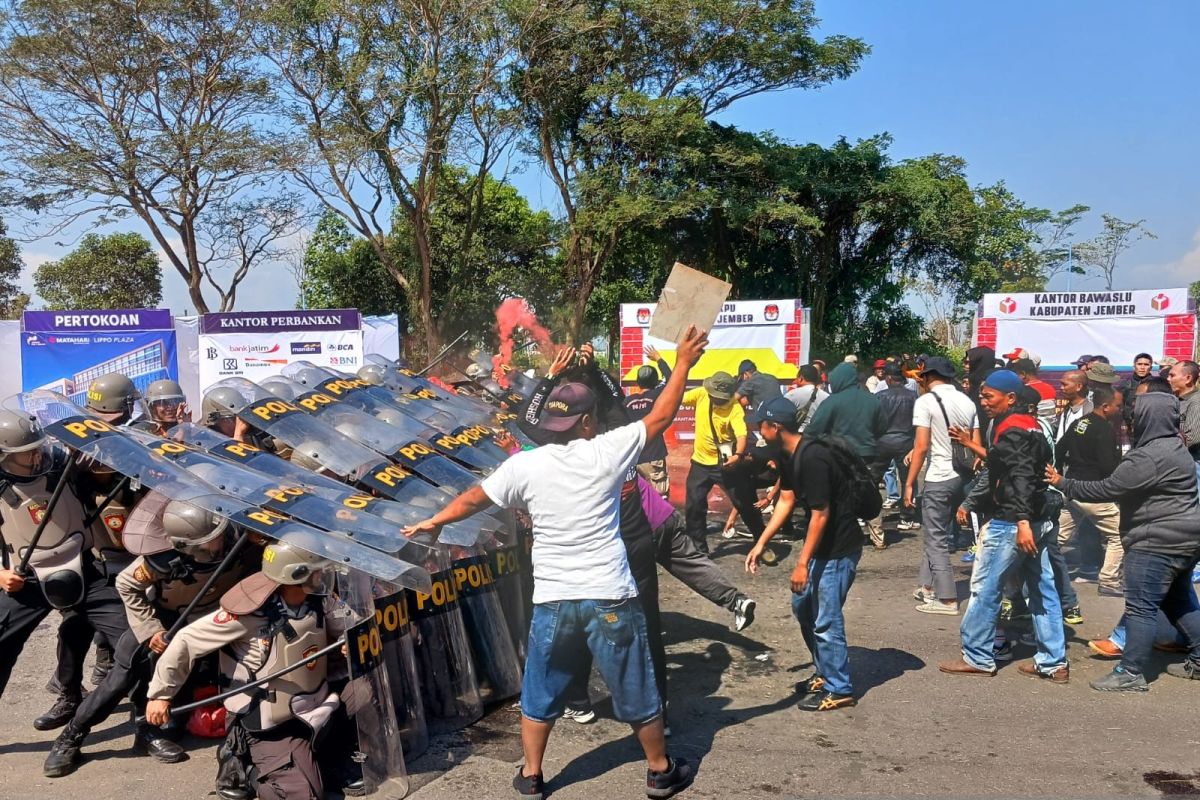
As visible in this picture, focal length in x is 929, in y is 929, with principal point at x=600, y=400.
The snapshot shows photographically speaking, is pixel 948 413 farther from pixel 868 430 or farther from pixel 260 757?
pixel 260 757

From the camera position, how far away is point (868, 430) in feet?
28.1

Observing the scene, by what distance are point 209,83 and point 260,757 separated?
2282 cm

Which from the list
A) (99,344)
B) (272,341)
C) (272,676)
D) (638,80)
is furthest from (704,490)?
(638,80)

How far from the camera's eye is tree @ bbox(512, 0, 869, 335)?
2209 centimetres

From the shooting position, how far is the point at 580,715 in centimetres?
495

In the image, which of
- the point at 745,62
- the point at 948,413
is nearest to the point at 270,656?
the point at 948,413

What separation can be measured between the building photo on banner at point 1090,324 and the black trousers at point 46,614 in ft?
43.0

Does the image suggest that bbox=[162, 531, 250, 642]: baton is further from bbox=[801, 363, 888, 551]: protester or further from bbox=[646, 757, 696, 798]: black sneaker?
bbox=[801, 363, 888, 551]: protester

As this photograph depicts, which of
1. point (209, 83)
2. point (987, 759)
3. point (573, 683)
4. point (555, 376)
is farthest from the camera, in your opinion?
point (209, 83)

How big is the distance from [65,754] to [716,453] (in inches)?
215

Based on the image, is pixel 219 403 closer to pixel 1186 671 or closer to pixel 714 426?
pixel 714 426

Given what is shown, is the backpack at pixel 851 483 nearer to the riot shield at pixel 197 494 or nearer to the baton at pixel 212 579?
the riot shield at pixel 197 494

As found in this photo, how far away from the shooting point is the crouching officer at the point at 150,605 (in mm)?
4410

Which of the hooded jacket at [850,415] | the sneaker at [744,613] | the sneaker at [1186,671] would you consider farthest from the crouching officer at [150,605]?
the hooded jacket at [850,415]
